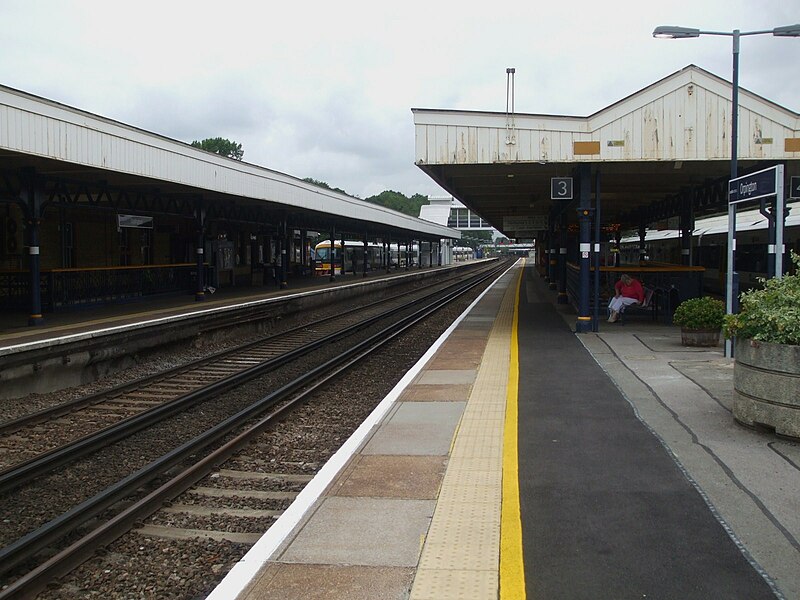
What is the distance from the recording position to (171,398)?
10273 millimetres

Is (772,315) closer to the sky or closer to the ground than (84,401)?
closer to the sky

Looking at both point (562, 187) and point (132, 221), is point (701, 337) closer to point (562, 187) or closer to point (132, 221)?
point (562, 187)

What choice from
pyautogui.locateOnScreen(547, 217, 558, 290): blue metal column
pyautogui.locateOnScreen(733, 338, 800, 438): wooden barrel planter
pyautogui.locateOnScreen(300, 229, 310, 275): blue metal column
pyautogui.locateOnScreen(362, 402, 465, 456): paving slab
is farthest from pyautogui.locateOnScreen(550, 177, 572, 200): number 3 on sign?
pyautogui.locateOnScreen(300, 229, 310, 275): blue metal column

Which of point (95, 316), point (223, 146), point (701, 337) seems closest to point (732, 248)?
point (701, 337)

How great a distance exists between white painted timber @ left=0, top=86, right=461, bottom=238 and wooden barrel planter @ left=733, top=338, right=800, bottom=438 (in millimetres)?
11979

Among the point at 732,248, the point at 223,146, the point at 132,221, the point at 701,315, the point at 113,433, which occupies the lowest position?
the point at 113,433

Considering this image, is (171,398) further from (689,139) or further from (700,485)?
(689,139)

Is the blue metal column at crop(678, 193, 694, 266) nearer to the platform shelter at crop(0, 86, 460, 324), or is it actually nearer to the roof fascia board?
the roof fascia board

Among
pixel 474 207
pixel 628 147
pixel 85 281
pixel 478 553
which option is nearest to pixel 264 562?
pixel 478 553

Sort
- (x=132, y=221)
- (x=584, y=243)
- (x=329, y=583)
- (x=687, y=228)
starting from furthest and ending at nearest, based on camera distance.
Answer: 1. (x=132, y=221)
2. (x=687, y=228)
3. (x=584, y=243)
4. (x=329, y=583)

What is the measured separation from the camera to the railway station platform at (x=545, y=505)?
3760 millimetres

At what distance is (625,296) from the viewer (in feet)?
54.5

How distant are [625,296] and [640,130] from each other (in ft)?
13.2

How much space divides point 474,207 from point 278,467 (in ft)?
78.0
